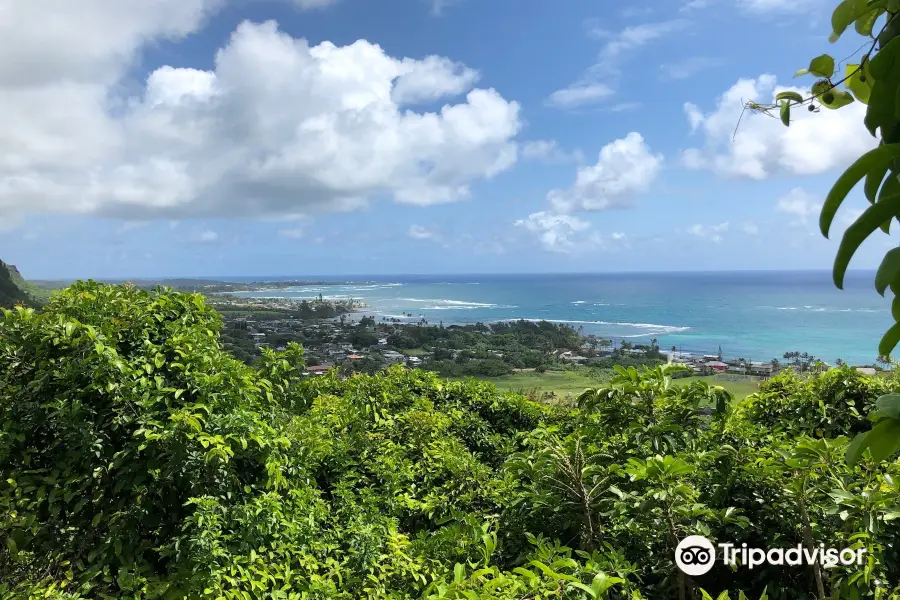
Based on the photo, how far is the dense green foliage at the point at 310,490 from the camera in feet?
8.52

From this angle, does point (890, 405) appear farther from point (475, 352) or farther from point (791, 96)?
point (475, 352)

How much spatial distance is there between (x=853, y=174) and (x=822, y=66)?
639 mm

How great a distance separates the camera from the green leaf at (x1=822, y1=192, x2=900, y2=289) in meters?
0.54

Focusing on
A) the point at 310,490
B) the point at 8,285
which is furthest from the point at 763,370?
the point at 8,285

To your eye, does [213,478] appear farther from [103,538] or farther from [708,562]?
[708,562]

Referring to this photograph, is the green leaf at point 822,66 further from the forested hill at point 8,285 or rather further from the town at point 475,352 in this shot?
the forested hill at point 8,285

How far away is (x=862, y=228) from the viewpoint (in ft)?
1.84

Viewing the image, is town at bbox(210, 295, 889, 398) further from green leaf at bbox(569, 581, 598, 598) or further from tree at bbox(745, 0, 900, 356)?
tree at bbox(745, 0, 900, 356)

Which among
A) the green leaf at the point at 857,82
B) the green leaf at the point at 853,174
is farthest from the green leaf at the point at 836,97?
the green leaf at the point at 853,174

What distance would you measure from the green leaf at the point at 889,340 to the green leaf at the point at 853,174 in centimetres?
14

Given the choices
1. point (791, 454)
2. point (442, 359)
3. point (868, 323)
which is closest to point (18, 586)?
point (791, 454)

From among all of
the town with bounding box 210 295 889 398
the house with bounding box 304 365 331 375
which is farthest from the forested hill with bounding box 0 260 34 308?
the house with bounding box 304 365 331 375

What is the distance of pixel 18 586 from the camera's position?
293cm

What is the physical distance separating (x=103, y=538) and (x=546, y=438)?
277 cm
